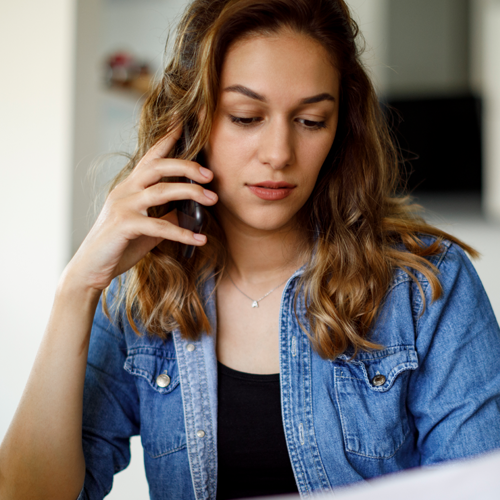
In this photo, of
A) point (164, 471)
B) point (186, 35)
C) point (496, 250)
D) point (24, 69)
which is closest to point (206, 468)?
point (164, 471)

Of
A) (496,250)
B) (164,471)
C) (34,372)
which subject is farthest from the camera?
Answer: (496,250)

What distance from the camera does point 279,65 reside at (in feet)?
2.90

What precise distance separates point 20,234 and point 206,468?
1469 mm

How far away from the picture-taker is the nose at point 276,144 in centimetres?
88

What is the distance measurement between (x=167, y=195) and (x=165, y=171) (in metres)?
0.05

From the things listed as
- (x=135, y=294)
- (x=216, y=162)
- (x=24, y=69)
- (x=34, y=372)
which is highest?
(x=24, y=69)

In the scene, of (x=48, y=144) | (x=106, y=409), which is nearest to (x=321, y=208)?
(x=106, y=409)

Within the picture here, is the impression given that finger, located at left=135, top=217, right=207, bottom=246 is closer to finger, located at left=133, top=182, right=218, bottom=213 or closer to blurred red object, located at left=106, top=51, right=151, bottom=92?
finger, located at left=133, top=182, right=218, bottom=213

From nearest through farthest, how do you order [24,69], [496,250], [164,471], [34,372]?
[34,372] → [164,471] → [24,69] → [496,250]

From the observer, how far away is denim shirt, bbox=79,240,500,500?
0.88 m

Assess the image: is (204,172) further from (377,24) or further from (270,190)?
(377,24)

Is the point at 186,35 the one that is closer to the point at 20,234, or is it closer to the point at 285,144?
the point at 285,144

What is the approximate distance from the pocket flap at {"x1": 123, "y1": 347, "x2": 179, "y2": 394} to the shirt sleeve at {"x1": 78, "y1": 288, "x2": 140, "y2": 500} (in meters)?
0.03

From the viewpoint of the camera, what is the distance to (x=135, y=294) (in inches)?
40.9
